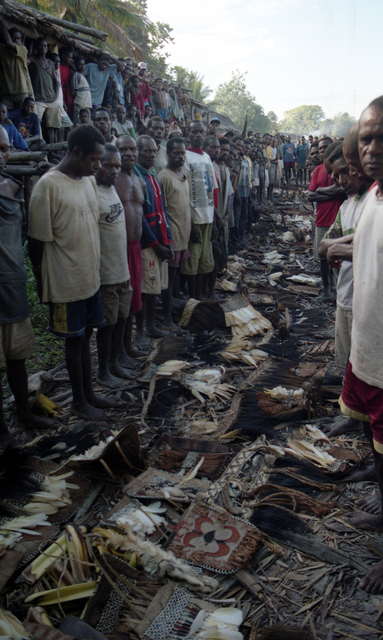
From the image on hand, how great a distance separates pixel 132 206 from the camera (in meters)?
4.59

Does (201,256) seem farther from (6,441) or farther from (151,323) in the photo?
(6,441)

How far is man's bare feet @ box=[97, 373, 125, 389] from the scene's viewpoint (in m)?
4.17

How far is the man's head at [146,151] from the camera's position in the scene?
4945 millimetres

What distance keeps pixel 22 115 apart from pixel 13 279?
5778 millimetres

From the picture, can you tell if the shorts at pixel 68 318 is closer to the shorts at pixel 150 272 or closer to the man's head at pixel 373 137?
the shorts at pixel 150 272

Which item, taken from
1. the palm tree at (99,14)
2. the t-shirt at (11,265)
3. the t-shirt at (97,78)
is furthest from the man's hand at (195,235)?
the palm tree at (99,14)

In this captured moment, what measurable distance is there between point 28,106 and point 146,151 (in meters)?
3.73

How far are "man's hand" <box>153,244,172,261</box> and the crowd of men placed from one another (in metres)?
0.02

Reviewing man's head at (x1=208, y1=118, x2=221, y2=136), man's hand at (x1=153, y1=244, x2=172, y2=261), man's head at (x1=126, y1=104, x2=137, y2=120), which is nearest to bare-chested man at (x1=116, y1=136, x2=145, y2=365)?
man's hand at (x1=153, y1=244, x2=172, y2=261)

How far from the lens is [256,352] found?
504 centimetres

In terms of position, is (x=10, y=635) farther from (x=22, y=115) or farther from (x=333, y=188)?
(x=22, y=115)

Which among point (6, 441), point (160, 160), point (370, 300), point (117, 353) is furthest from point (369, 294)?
point (160, 160)

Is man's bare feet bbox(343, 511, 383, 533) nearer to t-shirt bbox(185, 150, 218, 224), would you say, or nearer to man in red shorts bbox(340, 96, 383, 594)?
Answer: man in red shorts bbox(340, 96, 383, 594)

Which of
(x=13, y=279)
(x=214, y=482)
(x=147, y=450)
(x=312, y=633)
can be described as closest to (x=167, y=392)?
(x=147, y=450)
